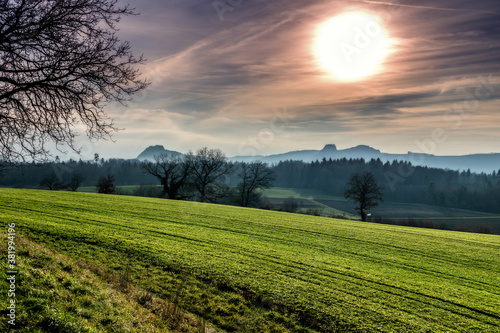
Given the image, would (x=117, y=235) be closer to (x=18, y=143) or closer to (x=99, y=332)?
(x=18, y=143)

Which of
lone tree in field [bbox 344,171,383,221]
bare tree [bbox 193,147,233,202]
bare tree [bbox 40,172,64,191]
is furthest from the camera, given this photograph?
bare tree [bbox 40,172,64,191]

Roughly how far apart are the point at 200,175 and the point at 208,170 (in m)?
2.51

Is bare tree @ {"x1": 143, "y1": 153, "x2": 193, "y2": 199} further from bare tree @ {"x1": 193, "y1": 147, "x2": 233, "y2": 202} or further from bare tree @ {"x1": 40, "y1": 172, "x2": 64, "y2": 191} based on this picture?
bare tree @ {"x1": 40, "y1": 172, "x2": 64, "y2": 191}

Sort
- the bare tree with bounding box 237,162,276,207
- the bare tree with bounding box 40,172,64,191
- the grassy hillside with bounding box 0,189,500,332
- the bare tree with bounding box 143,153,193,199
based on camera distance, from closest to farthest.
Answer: the grassy hillside with bounding box 0,189,500,332, the bare tree with bounding box 143,153,193,199, the bare tree with bounding box 237,162,276,207, the bare tree with bounding box 40,172,64,191

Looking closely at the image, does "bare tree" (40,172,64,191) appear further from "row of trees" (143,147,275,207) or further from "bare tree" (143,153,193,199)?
"bare tree" (143,153,193,199)

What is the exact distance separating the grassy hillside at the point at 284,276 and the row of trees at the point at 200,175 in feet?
157

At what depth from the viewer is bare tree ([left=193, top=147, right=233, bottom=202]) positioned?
7181 centimetres

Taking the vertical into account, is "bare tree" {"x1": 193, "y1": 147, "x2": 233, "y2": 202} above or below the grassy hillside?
above

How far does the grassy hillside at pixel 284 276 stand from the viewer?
8.98m

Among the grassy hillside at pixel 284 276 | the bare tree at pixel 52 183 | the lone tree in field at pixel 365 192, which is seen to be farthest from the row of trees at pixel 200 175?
the grassy hillside at pixel 284 276

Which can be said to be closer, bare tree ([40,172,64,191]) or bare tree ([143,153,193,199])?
bare tree ([143,153,193,199])

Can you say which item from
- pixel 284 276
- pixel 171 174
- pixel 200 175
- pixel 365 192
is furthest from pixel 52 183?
pixel 284 276

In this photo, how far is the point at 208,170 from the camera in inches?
2842

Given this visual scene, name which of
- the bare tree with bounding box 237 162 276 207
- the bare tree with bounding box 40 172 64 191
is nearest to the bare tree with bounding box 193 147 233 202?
the bare tree with bounding box 237 162 276 207
